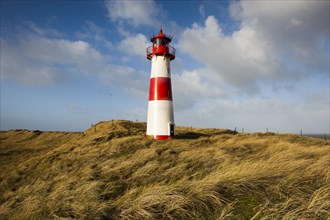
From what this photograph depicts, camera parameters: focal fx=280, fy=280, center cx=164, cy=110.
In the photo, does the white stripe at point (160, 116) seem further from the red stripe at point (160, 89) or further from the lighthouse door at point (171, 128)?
the red stripe at point (160, 89)

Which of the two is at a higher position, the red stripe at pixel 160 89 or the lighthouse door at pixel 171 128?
the red stripe at pixel 160 89

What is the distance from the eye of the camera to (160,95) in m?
21.4

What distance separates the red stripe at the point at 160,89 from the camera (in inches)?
843

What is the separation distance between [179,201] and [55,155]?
16.2 meters

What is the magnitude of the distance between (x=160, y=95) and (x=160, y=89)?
461 millimetres

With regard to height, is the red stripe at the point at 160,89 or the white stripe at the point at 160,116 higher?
the red stripe at the point at 160,89

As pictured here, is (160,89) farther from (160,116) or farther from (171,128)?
(171,128)

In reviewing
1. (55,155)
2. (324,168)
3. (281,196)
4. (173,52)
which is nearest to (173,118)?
(173,52)

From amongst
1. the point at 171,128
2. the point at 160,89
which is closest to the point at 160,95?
the point at 160,89

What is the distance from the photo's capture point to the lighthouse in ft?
70.0

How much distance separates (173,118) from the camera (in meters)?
22.1

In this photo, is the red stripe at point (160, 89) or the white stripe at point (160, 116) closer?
the white stripe at point (160, 116)

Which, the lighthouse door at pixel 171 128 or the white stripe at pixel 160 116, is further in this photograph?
the lighthouse door at pixel 171 128

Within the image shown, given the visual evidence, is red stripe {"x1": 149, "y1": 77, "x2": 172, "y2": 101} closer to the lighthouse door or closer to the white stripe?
the white stripe
